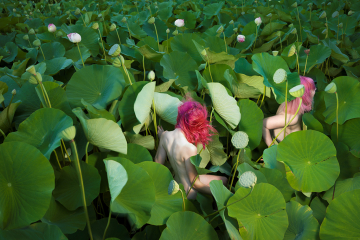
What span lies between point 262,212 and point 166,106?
0.50 m

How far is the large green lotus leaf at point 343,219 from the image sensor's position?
2.40 feet

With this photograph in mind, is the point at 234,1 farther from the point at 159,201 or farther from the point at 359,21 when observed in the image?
the point at 159,201

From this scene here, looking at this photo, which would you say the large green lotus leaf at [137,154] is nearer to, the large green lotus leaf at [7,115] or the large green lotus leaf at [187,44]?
the large green lotus leaf at [7,115]

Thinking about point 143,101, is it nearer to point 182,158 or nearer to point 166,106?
point 166,106

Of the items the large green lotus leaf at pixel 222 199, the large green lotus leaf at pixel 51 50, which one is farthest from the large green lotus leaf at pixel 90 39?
the large green lotus leaf at pixel 222 199

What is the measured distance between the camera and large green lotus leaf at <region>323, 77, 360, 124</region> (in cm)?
113

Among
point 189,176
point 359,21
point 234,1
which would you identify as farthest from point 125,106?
point 234,1

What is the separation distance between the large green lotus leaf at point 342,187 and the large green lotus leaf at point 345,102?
268mm

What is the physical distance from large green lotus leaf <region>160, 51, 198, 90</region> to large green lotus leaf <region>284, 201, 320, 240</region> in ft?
2.39

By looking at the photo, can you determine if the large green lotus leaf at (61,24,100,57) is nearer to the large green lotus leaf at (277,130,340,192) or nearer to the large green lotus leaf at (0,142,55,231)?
the large green lotus leaf at (0,142,55,231)

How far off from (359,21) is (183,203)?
227 centimetres

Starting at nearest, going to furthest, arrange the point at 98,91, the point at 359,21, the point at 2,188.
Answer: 1. the point at 2,188
2. the point at 98,91
3. the point at 359,21

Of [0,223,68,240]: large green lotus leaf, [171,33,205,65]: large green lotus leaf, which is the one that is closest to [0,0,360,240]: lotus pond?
[0,223,68,240]: large green lotus leaf

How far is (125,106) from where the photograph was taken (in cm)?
103
